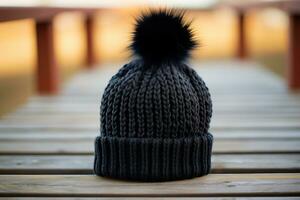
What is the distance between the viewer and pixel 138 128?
1674mm

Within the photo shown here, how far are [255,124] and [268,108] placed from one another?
0.46 metres

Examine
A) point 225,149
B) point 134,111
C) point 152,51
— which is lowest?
point 225,149

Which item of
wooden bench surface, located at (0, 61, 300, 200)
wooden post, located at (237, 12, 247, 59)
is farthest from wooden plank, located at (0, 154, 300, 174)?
wooden post, located at (237, 12, 247, 59)

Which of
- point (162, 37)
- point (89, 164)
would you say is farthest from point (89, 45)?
point (162, 37)

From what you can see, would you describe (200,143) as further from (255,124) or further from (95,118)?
(95,118)

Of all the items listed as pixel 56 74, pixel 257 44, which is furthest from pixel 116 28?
pixel 56 74

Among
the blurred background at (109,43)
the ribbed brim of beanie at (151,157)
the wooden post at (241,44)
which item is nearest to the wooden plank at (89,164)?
the ribbed brim of beanie at (151,157)

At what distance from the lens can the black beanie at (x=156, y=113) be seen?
5.47 feet

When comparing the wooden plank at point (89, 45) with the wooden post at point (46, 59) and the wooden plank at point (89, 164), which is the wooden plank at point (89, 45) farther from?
the wooden plank at point (89, 164)

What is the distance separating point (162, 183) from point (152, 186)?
0.04m

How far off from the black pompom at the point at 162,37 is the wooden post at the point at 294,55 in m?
1.97

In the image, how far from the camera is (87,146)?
7.17ft

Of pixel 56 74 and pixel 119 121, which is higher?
pixel 56 74

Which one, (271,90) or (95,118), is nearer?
(95,118)
